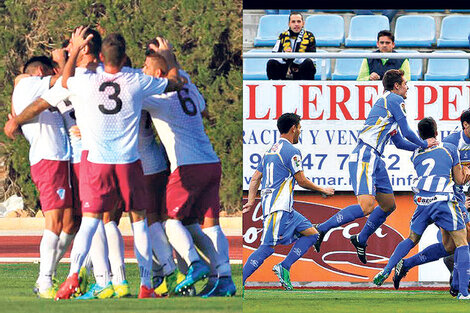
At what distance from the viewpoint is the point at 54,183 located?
9031 mm

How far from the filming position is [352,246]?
1077 cm

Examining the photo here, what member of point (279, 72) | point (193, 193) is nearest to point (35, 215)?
point (279, 72)

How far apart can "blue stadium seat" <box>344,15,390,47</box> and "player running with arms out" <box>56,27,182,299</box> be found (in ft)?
12.7

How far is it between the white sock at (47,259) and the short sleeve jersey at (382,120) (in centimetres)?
291

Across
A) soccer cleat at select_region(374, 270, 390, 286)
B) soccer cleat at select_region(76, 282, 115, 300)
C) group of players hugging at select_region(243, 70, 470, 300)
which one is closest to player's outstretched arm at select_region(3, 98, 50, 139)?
soccer cleat at select_region(76, 282, 115, 300)

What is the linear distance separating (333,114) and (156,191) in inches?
86.9

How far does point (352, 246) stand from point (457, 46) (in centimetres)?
305

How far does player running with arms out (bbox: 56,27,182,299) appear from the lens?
27.9 feet

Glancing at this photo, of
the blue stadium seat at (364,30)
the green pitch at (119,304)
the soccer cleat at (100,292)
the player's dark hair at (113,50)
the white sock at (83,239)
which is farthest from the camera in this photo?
the blue stadium seat at (364,30)

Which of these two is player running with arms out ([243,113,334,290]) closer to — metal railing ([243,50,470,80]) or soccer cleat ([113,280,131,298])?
metal railing ([243,50,470,80])

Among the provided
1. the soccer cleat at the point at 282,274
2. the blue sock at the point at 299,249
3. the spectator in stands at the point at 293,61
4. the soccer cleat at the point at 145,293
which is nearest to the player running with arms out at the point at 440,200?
the blue sock at the point at 299,249

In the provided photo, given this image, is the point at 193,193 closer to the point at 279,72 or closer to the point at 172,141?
the point at 172,141

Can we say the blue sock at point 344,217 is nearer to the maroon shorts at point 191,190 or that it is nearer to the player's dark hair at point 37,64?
the maroon shorts at point 191,190

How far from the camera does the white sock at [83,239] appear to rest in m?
8.47
